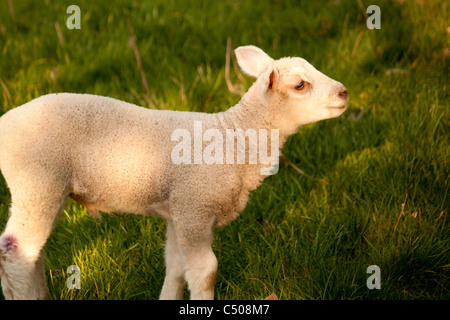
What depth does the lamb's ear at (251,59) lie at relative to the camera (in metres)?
2.90

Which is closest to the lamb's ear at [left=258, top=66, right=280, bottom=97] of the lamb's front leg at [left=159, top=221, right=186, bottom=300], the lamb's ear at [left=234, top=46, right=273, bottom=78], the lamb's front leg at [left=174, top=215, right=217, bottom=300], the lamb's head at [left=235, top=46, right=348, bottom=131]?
the lamb's head at [left=235, top=46, right=348, bottom=131]

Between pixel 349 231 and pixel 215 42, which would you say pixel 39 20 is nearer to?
pixel 215 42

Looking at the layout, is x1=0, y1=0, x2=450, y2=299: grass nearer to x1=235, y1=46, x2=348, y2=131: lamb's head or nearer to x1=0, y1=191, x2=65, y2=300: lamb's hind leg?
x1=0, y1=191, x2=65, y2=300: lamb's hind leg

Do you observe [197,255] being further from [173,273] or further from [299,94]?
[299,94]

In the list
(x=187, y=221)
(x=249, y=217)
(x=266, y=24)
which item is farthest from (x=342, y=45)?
(x=187, y=221)

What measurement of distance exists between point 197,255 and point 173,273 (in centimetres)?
34

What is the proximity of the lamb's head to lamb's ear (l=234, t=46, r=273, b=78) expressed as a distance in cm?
19

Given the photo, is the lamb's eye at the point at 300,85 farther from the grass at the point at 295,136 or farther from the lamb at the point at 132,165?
the grass at the point at 295,136

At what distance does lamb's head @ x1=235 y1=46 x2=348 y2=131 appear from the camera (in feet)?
8.68

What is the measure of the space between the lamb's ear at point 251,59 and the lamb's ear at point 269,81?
10.6 inches

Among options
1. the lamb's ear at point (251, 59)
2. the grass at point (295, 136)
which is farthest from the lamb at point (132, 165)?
the grass at point (295, 136)

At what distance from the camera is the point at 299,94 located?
265cm

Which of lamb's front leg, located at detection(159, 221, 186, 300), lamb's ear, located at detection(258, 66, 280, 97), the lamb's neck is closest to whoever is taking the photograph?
lamb's ear, located at detection(258, 66, 280, 97)

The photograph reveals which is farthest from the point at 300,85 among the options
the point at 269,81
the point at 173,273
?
the point at 173,273
